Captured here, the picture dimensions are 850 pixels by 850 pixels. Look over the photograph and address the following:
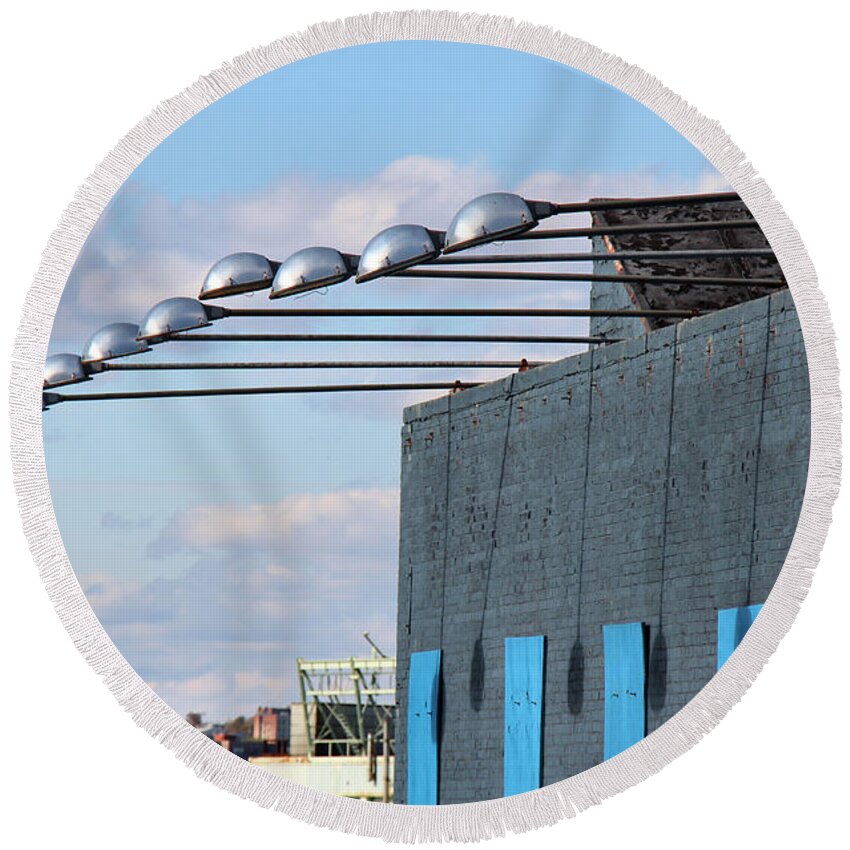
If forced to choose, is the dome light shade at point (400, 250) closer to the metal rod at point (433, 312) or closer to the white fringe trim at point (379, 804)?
the white fringe trim at point (379, 804)

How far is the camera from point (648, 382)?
7781mm

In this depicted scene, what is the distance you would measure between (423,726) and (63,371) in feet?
14.6

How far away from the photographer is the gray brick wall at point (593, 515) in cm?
700

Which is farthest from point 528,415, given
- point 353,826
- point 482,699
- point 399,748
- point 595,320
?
point 353,826

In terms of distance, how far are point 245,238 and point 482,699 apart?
3.33 metres

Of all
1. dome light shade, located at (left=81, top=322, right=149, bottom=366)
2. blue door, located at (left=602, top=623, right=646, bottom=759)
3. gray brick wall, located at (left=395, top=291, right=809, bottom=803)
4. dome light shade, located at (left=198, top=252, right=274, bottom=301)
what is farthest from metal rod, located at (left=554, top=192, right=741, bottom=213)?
blue door, located at (left=602, top=623, right=646, bottom=759)

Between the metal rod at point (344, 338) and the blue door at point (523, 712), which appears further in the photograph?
the blue door at point (523, 712)

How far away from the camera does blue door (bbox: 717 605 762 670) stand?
6672 mm

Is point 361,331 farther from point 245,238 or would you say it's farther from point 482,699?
point 482,699

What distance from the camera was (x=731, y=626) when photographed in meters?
6.87

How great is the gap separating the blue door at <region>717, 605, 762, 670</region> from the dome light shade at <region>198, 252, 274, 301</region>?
263cm

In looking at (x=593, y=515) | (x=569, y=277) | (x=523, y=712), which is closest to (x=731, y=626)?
(x=593, y=515)

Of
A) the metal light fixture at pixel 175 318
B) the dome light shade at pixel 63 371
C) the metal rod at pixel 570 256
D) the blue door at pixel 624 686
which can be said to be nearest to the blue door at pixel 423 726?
the blue door at pixel 624 686

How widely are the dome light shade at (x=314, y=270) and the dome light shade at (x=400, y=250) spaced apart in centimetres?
10
